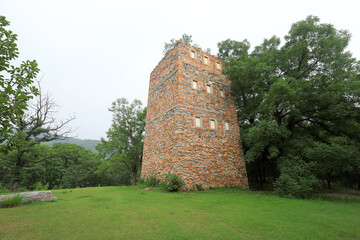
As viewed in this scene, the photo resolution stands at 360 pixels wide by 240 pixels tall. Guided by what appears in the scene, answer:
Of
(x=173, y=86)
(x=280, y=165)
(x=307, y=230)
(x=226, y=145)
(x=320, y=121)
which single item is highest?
(x=173, y=86)

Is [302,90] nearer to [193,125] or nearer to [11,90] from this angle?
[193,125]

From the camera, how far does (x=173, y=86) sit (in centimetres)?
1377

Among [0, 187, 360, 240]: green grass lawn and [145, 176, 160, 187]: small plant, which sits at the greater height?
[145, 176, 160, 187]: small plant

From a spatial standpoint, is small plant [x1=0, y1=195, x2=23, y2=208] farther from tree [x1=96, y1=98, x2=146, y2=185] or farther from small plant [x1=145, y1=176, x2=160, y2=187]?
tree [x1=96, y1=98, x2=146, y2=185]

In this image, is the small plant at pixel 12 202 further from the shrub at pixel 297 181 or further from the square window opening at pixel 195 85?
the shrub at pixel 297 181

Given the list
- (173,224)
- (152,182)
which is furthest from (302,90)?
(152,182)

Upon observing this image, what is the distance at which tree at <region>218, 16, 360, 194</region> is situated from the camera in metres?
11.1

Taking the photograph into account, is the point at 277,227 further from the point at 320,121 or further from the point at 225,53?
the point at 225,53

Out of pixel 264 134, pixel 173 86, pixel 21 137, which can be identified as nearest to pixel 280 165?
pixel 264 134

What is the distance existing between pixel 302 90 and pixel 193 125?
821 centimetres

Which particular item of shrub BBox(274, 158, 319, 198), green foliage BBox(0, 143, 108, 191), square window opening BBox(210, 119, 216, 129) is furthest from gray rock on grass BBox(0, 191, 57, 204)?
green foliage BBox(0, 143, 108, 191)

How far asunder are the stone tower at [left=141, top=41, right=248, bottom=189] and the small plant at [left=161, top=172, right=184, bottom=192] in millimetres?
327

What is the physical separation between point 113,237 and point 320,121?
15749 mm

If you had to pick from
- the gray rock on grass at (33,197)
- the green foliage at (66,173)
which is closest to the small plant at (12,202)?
the gray rock on grass at (33,197)
